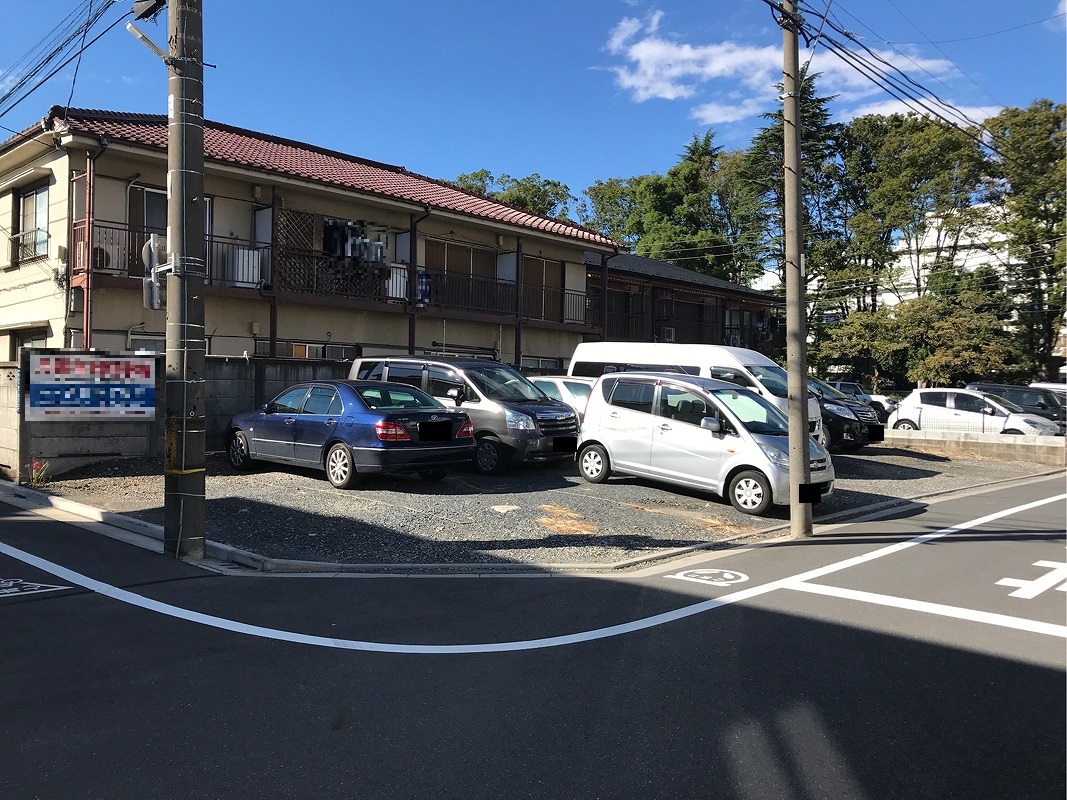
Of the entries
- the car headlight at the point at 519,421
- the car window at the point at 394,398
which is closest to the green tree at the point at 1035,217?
the car headlight at the point at 519,421

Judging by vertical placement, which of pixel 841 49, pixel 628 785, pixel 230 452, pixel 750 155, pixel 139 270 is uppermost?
pixel 750 155

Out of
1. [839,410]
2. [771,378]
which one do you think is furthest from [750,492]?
[839,410]

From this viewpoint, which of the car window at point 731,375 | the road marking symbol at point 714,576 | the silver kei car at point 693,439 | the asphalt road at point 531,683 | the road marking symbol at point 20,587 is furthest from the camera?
the car window at point 731,375

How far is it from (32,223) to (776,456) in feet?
54.4

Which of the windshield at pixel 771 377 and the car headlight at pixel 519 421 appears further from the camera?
the windshield at pixel 771 377

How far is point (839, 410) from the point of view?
16812 millimetres

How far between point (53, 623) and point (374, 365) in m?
9.00

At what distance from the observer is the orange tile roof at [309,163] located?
606 inches

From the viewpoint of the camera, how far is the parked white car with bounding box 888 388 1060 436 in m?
20.0

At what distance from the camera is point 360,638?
5.28 meters

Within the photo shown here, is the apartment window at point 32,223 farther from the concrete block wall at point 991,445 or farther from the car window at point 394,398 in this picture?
the concrete block wall at point 991,445

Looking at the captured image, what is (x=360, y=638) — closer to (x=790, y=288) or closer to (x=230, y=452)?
(x=790, y=288)

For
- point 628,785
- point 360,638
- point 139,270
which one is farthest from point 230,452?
point 628,785

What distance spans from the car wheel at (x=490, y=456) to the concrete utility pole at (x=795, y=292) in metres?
4.53
